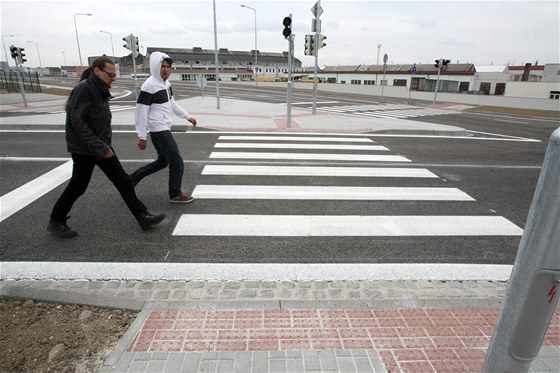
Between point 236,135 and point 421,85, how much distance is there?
46.4 metres

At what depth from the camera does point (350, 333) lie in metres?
2.57

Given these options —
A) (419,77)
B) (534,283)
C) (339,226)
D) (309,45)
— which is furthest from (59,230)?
(419,77)

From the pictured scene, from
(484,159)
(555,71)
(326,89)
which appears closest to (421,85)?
(326,89)

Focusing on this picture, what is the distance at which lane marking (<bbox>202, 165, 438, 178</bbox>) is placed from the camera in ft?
22.3

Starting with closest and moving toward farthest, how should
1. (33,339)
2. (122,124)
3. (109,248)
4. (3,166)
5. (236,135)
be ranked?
1. (33,339)
2. (109,248)
3. (3,166)
4. (236,135)
5. (122,124)

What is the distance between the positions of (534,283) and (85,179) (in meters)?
4.21

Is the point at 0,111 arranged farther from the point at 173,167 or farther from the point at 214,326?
the point at 214,326

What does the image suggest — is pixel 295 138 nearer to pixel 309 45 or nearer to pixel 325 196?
pixel 325 196

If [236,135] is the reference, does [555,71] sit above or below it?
above

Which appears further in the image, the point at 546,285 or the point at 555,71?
the point at 555,71

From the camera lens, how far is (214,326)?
2619 mm

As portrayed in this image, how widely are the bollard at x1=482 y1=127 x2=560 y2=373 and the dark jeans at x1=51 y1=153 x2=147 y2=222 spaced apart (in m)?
3.75

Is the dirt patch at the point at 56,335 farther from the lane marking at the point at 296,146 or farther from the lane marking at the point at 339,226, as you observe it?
the lane marking at the point at 296,146

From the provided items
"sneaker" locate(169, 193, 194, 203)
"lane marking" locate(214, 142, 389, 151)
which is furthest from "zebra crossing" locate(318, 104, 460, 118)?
"sneaker" locate(169, 193, 194, 203)
